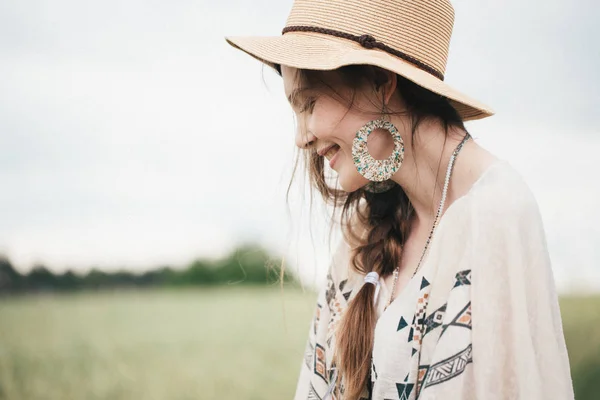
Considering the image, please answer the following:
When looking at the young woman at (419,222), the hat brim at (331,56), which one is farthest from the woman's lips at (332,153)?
the hat brim at (331,56)

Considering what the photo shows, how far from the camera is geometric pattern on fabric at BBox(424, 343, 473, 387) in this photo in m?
1.29

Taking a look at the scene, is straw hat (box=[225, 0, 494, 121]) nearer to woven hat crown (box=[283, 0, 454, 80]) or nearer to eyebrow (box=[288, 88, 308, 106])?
woven hat crown (box=[283, 0, 454, 80])

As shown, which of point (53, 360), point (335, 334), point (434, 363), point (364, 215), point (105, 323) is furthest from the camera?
point (105, 323)

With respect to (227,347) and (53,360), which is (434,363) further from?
(53,360)

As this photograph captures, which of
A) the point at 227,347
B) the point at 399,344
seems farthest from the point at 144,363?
the point at 399,344

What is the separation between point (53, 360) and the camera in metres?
4.15

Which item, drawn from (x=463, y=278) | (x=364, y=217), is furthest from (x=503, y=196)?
(x=364, y=217)

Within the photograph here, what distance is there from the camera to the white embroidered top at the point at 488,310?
126 centimetres

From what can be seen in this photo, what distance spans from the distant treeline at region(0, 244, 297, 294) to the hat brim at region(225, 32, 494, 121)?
2.12m

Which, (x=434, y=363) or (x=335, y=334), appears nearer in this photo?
(x=434, y=363)

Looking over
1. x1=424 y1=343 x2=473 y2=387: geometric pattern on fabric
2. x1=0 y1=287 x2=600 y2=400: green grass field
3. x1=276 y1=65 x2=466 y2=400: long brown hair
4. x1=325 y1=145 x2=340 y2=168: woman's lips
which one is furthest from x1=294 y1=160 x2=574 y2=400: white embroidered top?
x1=0 y1=287 x2=600 y2=400: green grass field

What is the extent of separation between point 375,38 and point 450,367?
841 millimetres

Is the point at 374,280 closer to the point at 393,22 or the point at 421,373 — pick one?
the point at 421,373

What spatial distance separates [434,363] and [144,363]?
3.17 meters
